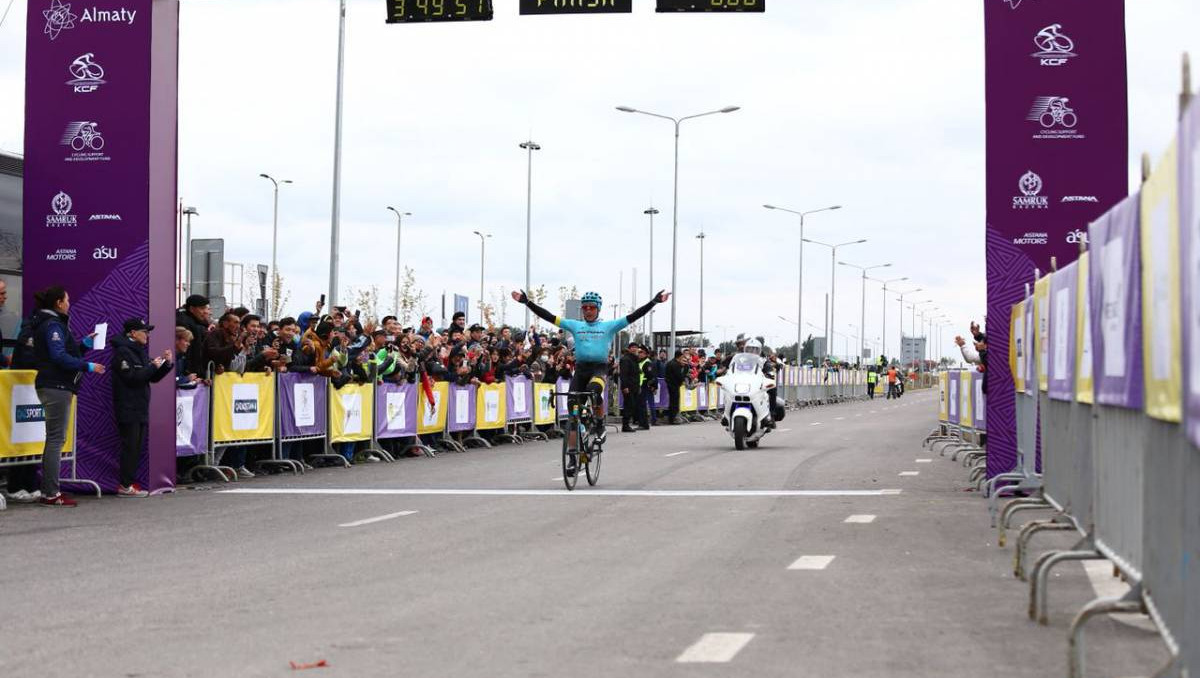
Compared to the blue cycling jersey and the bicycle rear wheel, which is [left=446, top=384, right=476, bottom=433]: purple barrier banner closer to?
the blue cycling jersey

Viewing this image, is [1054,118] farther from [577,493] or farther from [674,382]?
[674,382]

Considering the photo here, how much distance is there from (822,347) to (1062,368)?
271ft

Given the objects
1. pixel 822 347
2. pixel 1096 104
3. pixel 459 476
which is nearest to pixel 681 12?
pixel 1096 104

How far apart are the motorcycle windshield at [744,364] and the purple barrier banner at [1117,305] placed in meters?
18.2

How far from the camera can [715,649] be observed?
6.86 meters

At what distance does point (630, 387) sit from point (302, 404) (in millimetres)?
16643

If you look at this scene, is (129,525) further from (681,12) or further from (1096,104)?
(1096,104)

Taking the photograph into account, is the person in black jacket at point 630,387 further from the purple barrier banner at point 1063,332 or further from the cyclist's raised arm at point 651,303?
the purple barrier banner at point 1063,332

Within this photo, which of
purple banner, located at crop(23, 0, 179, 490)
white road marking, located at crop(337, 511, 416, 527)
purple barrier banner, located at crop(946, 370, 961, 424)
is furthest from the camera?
purple barrier banner, located at crop(946, 370, 961, 424)

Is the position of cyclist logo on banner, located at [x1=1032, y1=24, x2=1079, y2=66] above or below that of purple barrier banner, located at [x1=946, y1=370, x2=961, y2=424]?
above

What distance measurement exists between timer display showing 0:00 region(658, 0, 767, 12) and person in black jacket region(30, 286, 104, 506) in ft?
24.2

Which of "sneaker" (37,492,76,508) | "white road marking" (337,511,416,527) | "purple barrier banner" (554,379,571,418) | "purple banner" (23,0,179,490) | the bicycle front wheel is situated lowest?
"sneaker" (37,492,76,508)

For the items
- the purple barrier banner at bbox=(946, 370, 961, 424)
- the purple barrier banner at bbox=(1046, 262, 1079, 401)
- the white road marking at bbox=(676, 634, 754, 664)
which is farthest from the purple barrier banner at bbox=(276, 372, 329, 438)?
the white road marking at bbox=(676, 634, 754, 664)

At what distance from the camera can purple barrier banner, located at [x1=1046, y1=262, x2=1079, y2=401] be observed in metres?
8.76
